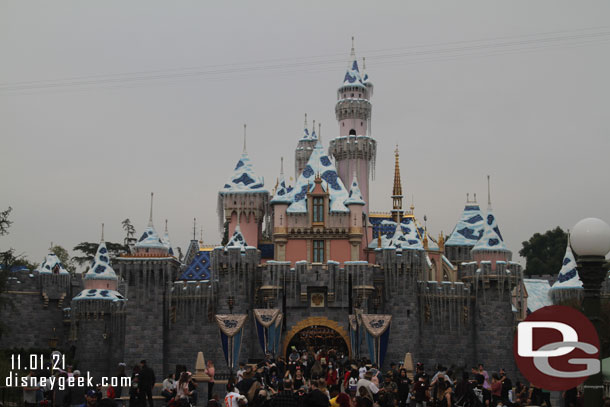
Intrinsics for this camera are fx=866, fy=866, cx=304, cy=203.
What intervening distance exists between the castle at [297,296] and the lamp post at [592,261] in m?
31.9

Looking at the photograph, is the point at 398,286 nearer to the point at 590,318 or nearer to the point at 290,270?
the point at 290,270

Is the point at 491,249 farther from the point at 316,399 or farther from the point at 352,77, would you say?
the point at 316,399

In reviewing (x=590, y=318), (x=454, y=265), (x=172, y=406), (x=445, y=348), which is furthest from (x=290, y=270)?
(x=590, y=318)

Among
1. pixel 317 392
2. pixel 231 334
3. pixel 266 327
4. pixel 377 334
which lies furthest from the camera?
pixel 266 327

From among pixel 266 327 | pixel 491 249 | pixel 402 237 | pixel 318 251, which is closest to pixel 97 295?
pixel 266 327

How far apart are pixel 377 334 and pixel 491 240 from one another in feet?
34.3

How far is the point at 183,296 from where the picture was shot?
150ft

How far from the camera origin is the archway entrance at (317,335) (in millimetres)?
43969

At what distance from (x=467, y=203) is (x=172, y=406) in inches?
1680

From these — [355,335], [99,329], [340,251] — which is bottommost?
[355,335]

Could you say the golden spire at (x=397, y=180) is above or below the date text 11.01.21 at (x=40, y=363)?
above

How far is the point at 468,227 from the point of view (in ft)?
182

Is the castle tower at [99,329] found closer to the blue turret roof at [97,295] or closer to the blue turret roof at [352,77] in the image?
the blue turret roof at [97,295]

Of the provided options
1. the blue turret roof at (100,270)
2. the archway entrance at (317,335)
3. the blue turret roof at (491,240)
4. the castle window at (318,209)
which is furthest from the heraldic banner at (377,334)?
the blue turret roof at (100,270)
